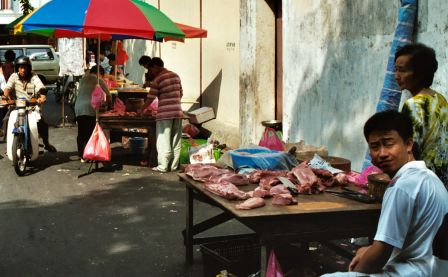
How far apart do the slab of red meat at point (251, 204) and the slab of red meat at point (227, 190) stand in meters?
0.22

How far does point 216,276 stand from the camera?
5.85 meters

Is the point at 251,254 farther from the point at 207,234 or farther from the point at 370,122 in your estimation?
the point at 370,122

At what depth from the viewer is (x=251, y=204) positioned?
4.68 metres

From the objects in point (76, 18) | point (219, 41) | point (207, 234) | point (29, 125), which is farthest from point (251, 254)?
point (219, 41)

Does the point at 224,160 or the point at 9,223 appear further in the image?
the point at 9,223

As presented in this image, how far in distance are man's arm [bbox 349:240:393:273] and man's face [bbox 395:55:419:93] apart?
5.50ft

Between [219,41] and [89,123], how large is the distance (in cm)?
396

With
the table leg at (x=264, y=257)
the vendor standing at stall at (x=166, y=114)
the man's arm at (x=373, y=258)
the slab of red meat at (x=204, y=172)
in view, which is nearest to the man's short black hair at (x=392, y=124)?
the man's arm at (x=373, y=258)

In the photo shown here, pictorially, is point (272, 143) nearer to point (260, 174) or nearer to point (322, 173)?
point (260, 174)

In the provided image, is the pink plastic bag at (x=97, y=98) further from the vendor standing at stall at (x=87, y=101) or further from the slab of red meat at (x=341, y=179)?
the slab of red meat at (x=341, y=179)

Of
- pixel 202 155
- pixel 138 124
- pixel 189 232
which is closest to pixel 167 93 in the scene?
pixel 138 124

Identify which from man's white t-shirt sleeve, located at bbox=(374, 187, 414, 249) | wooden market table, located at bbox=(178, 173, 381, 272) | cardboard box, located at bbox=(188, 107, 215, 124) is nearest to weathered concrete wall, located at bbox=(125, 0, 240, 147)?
cardboard box, located at bbox=(188, 107, 215, 124)

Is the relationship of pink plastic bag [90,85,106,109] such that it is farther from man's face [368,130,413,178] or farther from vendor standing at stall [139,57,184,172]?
man's face [368,130,413,178]

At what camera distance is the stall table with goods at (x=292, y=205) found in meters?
4.51
